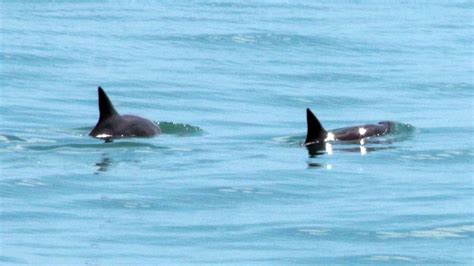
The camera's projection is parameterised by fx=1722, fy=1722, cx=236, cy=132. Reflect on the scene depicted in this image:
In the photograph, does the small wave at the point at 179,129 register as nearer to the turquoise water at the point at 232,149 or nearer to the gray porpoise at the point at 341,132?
the turquoise water at the point at 232,149

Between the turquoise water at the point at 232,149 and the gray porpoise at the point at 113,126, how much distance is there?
288 mm

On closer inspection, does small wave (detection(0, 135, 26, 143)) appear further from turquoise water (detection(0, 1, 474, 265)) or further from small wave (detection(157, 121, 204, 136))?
small wave (detection(157, 121, 204, 136))

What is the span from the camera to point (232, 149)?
21094mm

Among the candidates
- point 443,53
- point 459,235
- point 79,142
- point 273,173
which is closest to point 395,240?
point 459,235

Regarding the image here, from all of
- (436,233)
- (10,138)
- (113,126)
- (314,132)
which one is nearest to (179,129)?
(113,126)

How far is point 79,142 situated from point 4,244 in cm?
658

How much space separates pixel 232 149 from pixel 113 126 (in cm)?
164

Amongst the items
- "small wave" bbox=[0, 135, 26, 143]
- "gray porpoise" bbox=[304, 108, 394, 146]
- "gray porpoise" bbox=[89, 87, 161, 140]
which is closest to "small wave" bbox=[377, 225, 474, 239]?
"gray porpoise" bbox=[304, 108, 394, 146]

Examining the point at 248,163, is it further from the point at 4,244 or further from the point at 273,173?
the point at 4,244

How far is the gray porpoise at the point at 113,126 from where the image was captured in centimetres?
2153

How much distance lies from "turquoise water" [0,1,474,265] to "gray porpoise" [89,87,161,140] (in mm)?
288

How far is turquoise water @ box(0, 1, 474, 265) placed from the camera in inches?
593

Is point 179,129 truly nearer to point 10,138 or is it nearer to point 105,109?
point 105,109

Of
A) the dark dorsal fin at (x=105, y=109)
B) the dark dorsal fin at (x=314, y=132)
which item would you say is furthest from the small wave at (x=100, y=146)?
the dark dorsal fin at (x=314, y=132)
